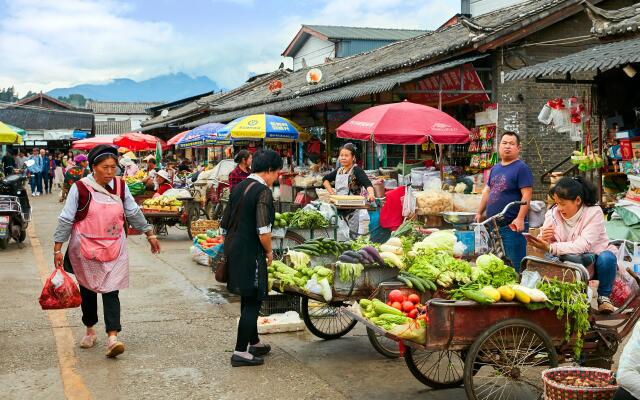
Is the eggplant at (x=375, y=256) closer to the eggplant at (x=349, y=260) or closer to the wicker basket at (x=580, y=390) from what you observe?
the eggplant at (x=349, y=260)

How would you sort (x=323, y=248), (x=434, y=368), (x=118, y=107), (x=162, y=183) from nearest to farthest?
(x=434, y=368) → (x=323, y=248) → (x=162, y=183) → (x=118, y=107)

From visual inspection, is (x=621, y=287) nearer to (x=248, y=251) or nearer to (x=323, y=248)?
(x=323, y=248)

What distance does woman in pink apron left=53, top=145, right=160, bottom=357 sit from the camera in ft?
20.9

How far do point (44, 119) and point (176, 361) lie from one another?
50929mm

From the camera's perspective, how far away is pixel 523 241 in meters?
7.34

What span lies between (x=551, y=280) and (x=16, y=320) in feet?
18.8

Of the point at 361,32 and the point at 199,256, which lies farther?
the point at 361,32

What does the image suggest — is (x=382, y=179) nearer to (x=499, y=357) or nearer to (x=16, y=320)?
(x=16, y=320)

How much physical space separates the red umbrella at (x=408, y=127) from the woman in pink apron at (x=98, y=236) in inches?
216

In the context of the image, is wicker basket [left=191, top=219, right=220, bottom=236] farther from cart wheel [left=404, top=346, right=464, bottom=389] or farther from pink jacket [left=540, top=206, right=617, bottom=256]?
pink jacket [left=540, top=206, right=617, bottom=256]

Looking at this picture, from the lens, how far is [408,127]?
11.2m

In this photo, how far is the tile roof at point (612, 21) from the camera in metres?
9.91

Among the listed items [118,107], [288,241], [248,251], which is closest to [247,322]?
[248,251]

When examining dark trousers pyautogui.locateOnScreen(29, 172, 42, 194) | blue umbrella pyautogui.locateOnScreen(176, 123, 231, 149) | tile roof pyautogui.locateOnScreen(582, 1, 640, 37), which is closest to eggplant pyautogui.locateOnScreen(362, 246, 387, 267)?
tile roof pyautogui.locateOnScreen(582, 1, 640, 37)
